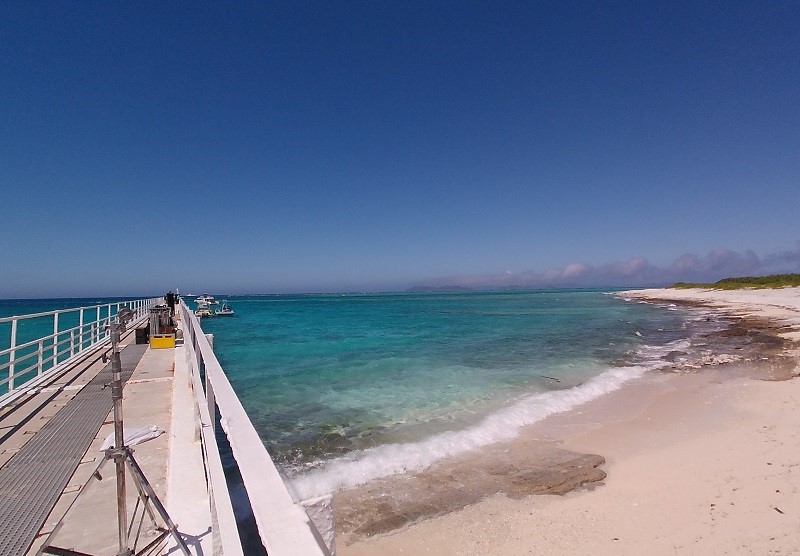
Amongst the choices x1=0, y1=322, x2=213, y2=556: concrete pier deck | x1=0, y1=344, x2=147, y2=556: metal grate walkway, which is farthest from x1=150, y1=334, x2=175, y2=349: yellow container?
x1=0, y1=344, x2=147, y2=556: metal grate walkway

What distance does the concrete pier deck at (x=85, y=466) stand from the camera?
8.90ft

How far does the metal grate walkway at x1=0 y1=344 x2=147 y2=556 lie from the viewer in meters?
2.87

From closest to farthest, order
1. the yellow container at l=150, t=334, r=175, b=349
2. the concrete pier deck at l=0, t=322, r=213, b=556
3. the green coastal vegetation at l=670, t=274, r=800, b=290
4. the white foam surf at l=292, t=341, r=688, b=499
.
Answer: the concrete pier deck at l=0, t=322, r=213, b=556, the white foam surf at l=292, t=341, r=688, b=499, the yellow container at l=150, t=334, r=175, b=349, the green coastal vegetation at l=670, t=274, r=800, b=290

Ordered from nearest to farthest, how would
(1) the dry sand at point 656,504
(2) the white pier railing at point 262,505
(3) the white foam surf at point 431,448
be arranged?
(2) the white pier railing at point 262,505 < (1) the dry sand at point 656,504 < (3) the white foam surf at point 431,448

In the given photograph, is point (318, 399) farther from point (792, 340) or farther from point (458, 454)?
point (792, 340)

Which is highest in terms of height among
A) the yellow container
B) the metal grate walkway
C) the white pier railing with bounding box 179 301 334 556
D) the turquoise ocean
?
the white pier railing with bounding box 179 301 334 556

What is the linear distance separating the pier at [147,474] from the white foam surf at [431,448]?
1.28m

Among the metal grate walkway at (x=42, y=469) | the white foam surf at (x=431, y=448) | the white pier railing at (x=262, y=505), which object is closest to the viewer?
the white pier railing at (x=262, y=505)

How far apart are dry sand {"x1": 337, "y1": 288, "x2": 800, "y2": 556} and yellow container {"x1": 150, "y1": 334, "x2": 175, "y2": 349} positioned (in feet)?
27.1

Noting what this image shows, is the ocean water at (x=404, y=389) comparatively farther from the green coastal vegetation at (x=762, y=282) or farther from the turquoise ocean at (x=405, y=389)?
the green coastal vegetation at (x=762, y=282)

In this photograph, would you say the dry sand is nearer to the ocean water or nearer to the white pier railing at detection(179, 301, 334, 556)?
the ocean water

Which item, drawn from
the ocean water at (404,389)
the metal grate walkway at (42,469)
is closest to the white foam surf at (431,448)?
the ocean water at (404,389)

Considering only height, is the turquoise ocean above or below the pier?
below

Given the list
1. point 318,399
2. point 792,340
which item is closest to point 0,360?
point 318,399
